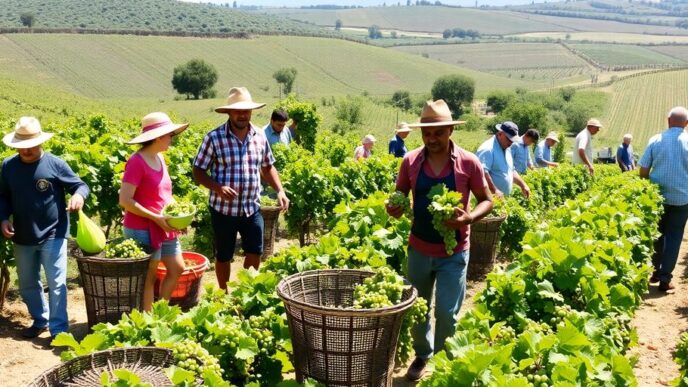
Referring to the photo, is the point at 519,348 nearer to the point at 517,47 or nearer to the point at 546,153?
the point at 546,153

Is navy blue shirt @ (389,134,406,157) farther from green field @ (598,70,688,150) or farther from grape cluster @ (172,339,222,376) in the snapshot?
green field @ (598,70,688,150)

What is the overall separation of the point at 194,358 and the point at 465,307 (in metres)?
5.27

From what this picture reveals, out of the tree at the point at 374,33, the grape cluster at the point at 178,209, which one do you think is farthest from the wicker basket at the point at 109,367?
the tree at the point at 374,33

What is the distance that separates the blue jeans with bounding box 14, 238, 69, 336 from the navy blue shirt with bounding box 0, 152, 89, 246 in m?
0.11

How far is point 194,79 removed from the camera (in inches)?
3068

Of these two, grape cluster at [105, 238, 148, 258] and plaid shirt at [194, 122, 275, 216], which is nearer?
grape cluster at [105, 238, 148, 258]

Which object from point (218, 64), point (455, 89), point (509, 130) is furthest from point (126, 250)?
point (455, 89)

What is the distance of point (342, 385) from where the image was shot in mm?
3957

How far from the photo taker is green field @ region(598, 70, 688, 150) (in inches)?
2729

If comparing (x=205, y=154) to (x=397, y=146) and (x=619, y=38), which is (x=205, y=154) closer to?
(x=397, y=146)

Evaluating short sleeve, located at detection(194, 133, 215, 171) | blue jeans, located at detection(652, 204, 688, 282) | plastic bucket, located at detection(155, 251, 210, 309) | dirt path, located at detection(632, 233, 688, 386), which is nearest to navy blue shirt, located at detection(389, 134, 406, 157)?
blue jeans, located at detection(652, 204, 688, 282)

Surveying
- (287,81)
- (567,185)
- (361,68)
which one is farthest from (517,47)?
(567,185)

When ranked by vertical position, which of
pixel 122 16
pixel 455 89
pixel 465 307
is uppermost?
pixel 465 307

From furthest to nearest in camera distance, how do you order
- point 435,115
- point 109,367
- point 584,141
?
point 584,141, point 435,115, point 109,367
